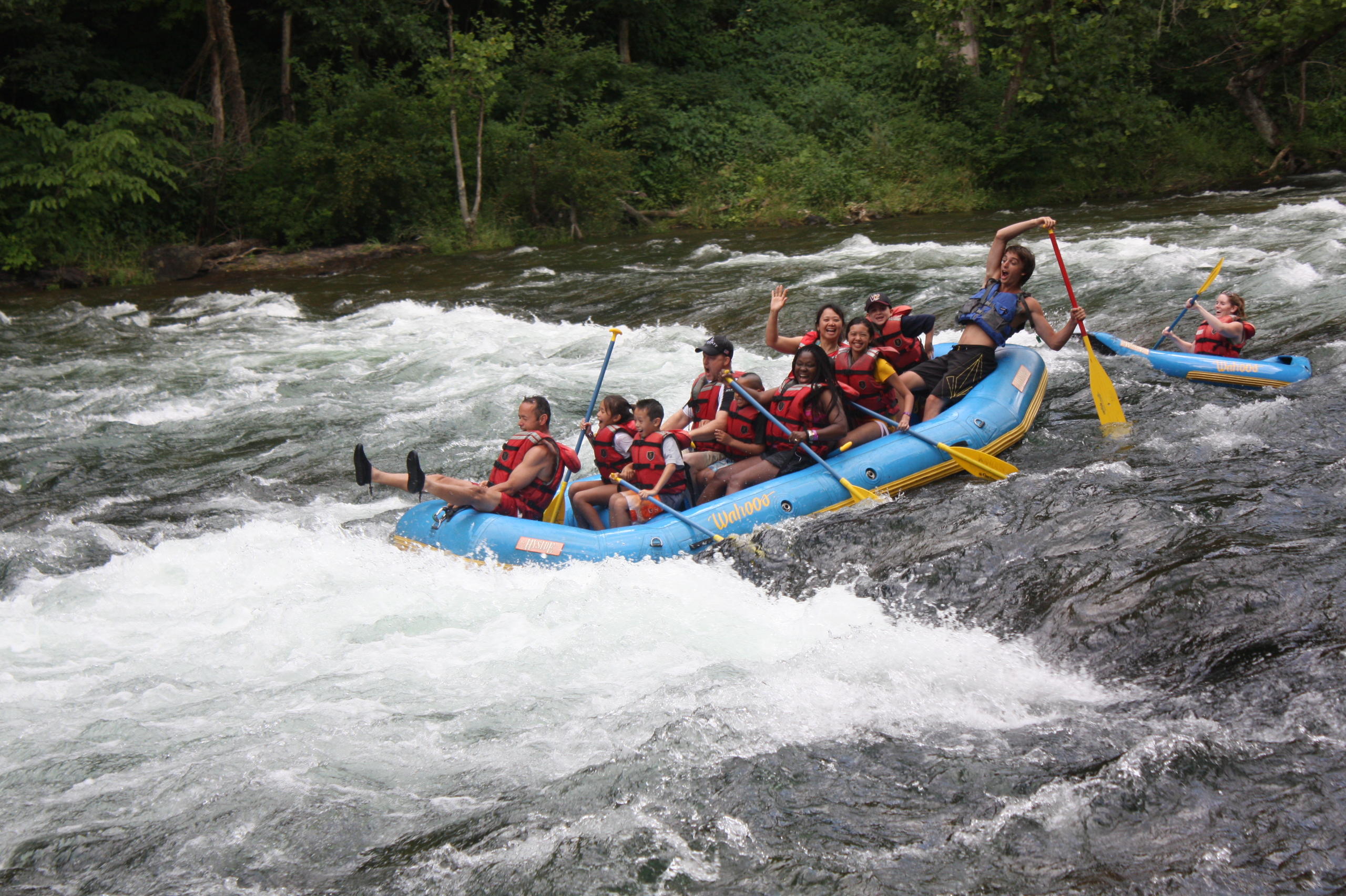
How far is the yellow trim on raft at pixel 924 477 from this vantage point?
554 centimetres

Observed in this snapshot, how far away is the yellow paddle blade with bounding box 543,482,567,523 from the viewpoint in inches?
225

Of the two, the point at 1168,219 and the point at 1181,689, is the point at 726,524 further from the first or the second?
the point at 1168,219

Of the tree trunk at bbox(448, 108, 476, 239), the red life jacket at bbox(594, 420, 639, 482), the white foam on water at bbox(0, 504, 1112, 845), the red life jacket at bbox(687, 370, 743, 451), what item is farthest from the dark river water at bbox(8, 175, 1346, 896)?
the tree trunk at bbox(448, 108, 476, 239)

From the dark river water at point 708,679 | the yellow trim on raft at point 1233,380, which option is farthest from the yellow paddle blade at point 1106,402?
the yellow trim on raft at point 1233,380

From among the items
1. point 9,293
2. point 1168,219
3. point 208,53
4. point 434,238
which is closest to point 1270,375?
point 1168,219

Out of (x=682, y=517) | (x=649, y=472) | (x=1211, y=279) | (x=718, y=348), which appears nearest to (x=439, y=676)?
(x=682, y=517)

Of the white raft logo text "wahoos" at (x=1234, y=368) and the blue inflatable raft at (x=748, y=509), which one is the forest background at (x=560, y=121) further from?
the blue inflatable raft at (x=748, y=509)

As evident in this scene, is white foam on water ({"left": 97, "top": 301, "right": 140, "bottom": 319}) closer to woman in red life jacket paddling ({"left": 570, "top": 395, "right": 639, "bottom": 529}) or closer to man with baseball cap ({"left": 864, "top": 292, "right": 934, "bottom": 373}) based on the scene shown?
woman in red life jacket paddling ({"left": 570, "top": 395, "right": 639, "bottom": 529})

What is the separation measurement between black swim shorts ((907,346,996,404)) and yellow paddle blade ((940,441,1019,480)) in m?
0.65

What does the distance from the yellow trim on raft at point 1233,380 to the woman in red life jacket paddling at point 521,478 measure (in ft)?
14.3

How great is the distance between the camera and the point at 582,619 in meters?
4.70

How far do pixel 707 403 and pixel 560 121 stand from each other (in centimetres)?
1396

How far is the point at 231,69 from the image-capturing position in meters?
16.9

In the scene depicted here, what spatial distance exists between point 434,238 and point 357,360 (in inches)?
272
